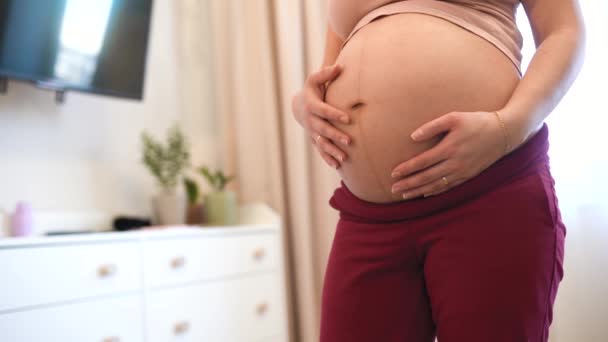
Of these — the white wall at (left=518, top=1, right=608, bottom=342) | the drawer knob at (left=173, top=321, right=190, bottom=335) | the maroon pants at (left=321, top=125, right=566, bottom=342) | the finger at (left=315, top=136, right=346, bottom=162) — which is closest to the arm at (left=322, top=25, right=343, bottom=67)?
the finger at (left=315, top=136, right=346, bottom=162)

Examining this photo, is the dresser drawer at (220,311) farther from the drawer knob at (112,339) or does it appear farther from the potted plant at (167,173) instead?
the potted plant at (167,173)

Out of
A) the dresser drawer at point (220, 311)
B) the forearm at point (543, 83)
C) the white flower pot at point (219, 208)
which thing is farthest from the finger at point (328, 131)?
the white flower pot at point (219, 208)

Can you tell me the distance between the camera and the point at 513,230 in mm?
617

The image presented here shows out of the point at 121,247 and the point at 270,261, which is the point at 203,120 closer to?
the point at 270,261

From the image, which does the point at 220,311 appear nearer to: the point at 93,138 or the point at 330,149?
the point at 93,138

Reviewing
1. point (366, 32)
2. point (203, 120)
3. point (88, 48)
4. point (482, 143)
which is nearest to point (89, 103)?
point (88, 48)

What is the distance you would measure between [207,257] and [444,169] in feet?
3.62

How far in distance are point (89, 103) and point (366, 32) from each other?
1.32m

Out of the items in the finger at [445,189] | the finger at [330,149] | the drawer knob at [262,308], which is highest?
the finger at [330,149]

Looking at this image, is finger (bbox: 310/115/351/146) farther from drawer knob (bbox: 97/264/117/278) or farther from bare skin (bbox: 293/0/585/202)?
drawer knob (bbox: 97/264/117/278)

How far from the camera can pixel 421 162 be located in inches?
24.6

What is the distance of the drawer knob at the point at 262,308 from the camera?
1.71 meters

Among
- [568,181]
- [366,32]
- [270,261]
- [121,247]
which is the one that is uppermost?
[366,32]

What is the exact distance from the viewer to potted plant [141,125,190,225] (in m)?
1.75
